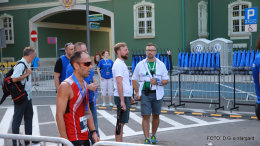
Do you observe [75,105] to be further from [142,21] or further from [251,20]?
[142,21]

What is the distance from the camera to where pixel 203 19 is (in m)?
22.5

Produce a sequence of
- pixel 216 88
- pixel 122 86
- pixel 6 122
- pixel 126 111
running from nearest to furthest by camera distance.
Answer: pixel 122 86, pixel 126 111, pixel 6 122, pixel 216 88

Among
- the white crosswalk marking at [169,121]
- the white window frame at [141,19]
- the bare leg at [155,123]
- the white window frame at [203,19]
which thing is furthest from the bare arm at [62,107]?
the white window frame at [203,19]

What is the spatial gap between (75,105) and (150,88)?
9.94ft

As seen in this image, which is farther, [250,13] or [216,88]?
[250,13]

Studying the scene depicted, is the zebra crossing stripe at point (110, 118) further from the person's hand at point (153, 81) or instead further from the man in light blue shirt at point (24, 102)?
the man in light blue shirt at point (24, 102)

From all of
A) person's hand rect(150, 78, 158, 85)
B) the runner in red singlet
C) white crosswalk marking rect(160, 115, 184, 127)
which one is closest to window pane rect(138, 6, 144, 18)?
white crosswalk marking rect(160, 115, 184, 127)

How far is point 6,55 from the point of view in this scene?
2634 cm

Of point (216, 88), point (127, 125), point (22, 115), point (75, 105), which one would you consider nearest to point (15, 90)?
point (22, 115)

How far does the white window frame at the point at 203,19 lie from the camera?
2195 centimetres

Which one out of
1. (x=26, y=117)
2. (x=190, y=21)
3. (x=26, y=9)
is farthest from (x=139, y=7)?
(x=26, y=117)

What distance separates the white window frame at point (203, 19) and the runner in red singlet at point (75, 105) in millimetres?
19262

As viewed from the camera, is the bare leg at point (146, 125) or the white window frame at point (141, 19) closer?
the bare leg at point (146, 125)

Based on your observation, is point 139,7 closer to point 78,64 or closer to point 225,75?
point 225,75
